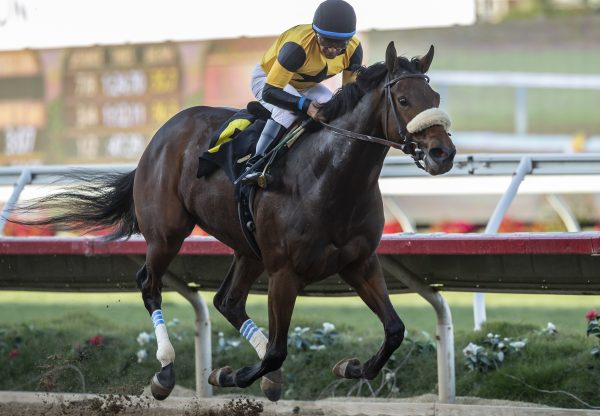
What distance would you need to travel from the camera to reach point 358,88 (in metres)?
4.92

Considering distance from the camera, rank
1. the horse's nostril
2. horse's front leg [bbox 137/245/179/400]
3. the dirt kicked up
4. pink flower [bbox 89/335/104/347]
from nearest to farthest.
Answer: the horse's nostril → the dirt kicked up → horse's front leg [bbox 137/245/179/400] → pink flower [bbox 89/335/104/347]

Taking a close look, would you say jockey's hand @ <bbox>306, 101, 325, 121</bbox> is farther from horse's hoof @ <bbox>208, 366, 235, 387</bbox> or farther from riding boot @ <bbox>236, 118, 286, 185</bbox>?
horse's hoof @ <bbox>208, 366, 235, 387</bbox>

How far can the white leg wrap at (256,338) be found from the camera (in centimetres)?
542

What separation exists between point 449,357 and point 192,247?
1384 millimetres

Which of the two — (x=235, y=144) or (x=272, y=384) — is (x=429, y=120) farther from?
(x=272, y=384)

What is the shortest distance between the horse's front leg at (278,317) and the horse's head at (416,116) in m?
0.75

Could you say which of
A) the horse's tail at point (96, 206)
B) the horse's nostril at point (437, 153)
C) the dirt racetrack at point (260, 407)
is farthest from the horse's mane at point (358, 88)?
the horse's tail at point (96, 206)

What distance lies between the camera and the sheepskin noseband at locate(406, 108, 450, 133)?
4434mm

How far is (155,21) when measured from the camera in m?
12.5

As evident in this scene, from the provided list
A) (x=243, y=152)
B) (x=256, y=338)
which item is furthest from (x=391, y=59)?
(x=256, y=338)

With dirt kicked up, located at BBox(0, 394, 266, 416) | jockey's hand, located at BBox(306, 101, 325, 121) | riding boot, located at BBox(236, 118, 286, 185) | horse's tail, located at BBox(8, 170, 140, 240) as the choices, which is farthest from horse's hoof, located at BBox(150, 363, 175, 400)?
jockey's hand, located at BBox(306, 101, 325, 121)

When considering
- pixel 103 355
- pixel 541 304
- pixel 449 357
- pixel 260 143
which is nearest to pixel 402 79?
pixel 260 143

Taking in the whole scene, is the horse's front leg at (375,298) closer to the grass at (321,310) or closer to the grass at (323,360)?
the grass at (323,360)

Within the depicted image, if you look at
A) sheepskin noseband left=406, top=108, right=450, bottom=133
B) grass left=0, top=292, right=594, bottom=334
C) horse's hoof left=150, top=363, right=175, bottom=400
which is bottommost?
grass left=0, top=292, right=594, bottom=334
